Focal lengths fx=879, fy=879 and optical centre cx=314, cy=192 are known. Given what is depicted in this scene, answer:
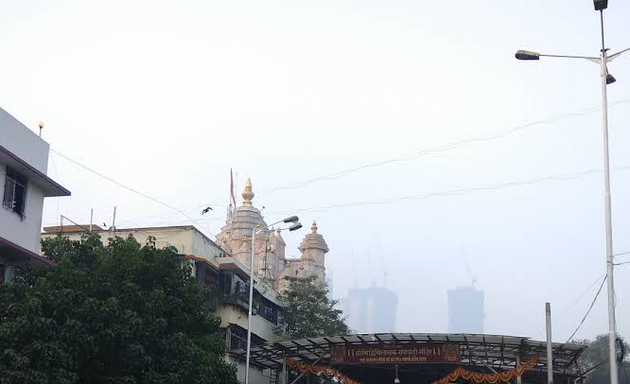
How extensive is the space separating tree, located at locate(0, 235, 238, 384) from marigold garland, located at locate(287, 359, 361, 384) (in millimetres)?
8952

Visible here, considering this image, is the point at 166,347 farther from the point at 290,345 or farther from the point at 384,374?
the point at 384,374

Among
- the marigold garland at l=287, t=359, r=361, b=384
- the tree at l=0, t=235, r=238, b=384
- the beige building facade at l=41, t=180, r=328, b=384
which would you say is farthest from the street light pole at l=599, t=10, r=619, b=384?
the beige building facade at l=41, t=180, r=328, b=384

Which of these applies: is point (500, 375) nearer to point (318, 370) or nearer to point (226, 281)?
point (318, 370)

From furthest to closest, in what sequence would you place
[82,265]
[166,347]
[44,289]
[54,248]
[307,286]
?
[307,286], [54,248], [82,265], [166,347], [44,289]

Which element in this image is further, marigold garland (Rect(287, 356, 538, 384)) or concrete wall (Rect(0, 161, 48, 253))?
marigold garland (Rect(287, 356, 538, 384))

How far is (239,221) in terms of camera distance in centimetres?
6172

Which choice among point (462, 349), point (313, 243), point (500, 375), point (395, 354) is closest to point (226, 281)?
point (395, 354)

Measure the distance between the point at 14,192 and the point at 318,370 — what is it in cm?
1382

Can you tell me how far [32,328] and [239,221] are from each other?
41916 millimetres

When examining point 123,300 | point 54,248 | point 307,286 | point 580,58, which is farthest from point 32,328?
Result: point 307,286

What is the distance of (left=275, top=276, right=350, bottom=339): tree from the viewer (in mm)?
43281

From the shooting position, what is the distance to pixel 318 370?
33125 mm

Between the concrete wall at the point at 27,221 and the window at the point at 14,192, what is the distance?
160 mm

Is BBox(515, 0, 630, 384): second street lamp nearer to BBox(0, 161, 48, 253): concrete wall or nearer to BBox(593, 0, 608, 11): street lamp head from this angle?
BBox(593, 0, 608, 11): street lamp head
